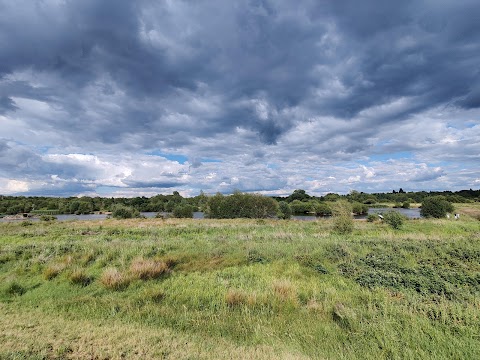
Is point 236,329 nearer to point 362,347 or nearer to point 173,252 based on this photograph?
point 362,347

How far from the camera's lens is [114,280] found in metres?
9.59

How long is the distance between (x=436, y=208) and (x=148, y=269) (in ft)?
170

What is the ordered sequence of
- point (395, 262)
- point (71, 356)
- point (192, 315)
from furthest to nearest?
point (395, 262) < point (192, 315) < point (71, 356)

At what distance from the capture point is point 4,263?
1295 cm

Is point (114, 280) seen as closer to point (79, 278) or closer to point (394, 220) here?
point (79, 278)

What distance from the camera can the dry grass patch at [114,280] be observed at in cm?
946

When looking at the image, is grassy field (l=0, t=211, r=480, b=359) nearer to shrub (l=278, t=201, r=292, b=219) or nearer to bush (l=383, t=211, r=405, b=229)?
bush (l=383, t=211, r=405, b=229)

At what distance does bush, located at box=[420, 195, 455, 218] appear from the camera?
4666cm

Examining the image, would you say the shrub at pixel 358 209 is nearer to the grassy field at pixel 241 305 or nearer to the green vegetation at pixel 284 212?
the green vegetation at pixel 284 212

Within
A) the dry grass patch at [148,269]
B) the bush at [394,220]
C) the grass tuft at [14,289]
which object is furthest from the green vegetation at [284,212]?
the grass tuft at [14,289]

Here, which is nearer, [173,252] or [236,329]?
[236,329]

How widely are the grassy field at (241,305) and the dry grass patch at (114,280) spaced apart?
0.12 ft

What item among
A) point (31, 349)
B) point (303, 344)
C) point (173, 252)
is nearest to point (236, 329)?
point (303, 344)

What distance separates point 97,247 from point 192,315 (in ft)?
33.2
